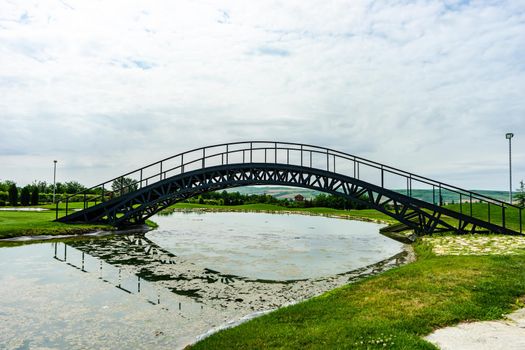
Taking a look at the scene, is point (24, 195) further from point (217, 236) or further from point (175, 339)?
point (175, 339)

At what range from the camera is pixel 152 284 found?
15.4 m

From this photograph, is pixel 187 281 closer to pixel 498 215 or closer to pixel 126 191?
pixel 498 215

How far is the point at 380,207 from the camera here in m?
30.6

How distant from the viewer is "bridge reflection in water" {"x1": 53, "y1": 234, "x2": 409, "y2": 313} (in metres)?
13.1

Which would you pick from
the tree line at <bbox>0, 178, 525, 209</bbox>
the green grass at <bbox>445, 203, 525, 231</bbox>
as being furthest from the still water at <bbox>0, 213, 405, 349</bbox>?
the tree line at <bbox>0, 178, 525, 209</bbox>

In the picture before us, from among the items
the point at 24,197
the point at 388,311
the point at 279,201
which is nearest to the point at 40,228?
the point at 388,311

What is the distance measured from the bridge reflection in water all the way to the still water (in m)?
0.04

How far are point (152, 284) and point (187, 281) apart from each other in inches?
58.8

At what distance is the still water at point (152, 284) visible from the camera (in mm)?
10008

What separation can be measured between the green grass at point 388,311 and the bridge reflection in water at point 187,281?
2.67 m

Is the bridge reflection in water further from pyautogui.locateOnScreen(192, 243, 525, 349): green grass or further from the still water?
pyautogui.locateOnScreen(192, 243, 525, 349): green grass

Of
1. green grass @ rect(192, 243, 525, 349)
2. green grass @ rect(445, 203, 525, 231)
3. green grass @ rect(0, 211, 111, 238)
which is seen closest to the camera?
green grass @ rect(192, 243, 525, 349)

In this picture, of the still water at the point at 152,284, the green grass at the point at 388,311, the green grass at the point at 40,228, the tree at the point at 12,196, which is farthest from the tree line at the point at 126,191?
the green grass at the point at 388,311

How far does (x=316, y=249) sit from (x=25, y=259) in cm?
1795
